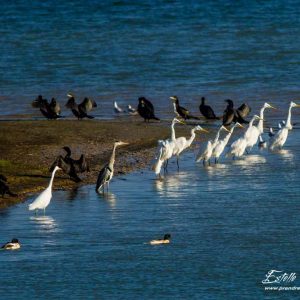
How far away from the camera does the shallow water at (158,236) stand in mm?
13516

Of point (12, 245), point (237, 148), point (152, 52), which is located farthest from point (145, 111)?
point (152, 52)

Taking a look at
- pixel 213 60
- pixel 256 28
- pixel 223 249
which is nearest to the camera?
pixel 223 249

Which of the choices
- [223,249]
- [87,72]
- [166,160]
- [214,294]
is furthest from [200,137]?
[87,72]

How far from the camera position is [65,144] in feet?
76.6

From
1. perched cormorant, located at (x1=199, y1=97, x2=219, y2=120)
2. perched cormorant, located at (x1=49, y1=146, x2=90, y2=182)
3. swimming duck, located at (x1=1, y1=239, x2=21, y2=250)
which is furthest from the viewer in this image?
perched cormorant, located at (x1=199, y1=97, x2=219, y2=120)

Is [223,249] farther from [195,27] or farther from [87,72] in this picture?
[195,27]

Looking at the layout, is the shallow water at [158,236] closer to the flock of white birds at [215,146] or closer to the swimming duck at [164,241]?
the swimming duck at [164,241]

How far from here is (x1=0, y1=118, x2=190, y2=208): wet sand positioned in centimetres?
1969

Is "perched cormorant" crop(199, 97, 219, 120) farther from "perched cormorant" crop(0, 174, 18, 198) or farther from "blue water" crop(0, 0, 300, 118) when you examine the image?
"perched cormorant" crop(0, 174, 18, 198)

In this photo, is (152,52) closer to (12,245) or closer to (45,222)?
(45,222)

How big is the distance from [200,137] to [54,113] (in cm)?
452

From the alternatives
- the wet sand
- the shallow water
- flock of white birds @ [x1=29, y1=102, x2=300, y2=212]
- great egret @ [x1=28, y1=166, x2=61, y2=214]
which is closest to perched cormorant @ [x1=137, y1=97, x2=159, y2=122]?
the wet sand

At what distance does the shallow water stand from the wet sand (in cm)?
74

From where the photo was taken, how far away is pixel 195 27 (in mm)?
52625
